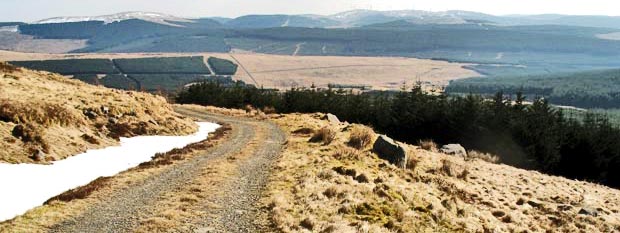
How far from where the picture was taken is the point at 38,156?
29359 millimetres

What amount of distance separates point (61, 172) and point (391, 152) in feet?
72.9

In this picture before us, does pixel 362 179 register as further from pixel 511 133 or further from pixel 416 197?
pixel 511 133

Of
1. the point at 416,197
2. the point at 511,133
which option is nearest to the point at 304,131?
the point at 416,197

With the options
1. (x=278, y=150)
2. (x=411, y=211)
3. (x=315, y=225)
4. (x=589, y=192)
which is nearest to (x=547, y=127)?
(x=589, y=192)

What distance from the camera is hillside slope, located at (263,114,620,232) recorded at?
22744mm

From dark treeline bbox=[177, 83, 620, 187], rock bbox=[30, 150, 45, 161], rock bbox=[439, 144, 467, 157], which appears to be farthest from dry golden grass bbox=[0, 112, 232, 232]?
dark treeline bbox=[177, 83, 620, 187]

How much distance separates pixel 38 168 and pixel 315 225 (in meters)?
17.2

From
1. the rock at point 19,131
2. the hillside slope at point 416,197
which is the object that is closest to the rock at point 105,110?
the rock at point 19,131

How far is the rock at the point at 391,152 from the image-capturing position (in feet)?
119

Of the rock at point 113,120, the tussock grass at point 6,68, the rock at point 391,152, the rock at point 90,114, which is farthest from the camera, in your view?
the tussock grass at point 6,68

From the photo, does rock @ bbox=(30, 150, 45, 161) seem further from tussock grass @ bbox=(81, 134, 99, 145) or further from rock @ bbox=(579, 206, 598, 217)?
rock @ bbox=(579, 206, 598, 217)

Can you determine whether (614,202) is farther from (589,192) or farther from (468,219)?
(468,219)

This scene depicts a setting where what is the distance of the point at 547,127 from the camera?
86.8 meters

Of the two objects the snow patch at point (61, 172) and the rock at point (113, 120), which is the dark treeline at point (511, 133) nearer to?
the rock at point (113, 120)
